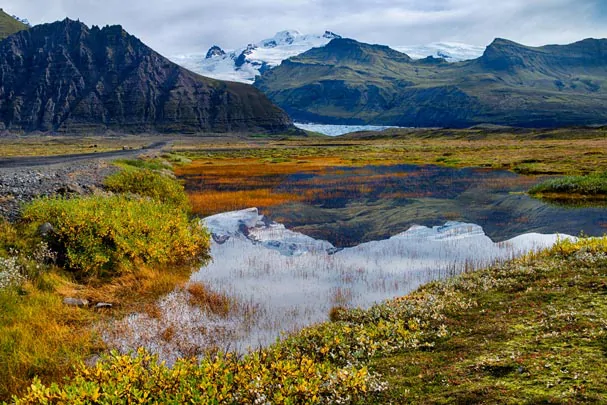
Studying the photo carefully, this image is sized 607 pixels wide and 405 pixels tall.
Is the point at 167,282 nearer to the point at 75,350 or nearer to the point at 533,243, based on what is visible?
the point at 75,350

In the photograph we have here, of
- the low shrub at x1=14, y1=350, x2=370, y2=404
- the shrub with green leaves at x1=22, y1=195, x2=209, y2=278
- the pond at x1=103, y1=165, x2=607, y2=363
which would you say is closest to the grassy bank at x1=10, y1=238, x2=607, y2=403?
the low shrub at x1=14, y1=350, x2=370, y2=404

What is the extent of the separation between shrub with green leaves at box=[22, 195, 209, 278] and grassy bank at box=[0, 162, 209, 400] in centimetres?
4

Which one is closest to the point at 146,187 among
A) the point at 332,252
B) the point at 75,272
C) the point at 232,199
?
the point at 232,199

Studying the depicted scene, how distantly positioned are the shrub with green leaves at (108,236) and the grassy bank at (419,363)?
354 inches

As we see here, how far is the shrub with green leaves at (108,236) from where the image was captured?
Answer: 18.0 m

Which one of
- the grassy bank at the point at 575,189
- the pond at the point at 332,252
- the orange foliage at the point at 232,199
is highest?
the grassy bank at the point at 575,189

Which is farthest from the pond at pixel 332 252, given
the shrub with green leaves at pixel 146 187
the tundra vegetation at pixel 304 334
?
the shrub with green leaves at pixel 146 187

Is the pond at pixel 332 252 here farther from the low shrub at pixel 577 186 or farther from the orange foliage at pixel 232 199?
the low shrub at pixel 577 186

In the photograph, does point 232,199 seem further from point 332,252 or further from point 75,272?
point 75,272

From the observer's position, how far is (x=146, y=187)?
3462 cm

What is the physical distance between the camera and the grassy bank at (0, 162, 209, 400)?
37.4 ft

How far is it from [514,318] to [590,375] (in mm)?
3870

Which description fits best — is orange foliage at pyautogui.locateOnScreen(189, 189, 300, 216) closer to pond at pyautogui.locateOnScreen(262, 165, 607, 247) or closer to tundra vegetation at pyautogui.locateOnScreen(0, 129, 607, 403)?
pond at pyautogui.locateOnScreen(262, 165, 607, 247)

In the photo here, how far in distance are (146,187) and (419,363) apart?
29504 millimetres
